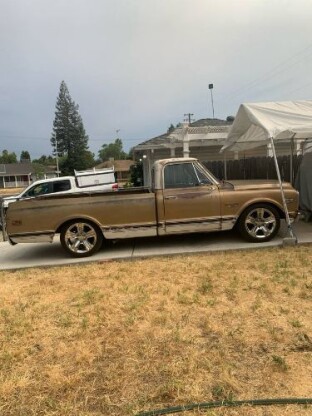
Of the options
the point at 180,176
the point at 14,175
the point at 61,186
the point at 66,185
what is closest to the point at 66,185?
the point at 66,185

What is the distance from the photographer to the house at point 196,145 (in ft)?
57.7

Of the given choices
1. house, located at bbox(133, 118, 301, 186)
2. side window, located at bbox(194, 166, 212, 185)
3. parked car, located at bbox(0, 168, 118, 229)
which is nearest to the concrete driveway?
side window, located at bbox(194, 166, 212, 185)

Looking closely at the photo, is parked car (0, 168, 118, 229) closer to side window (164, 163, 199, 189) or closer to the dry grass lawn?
side window (164, 163, 199, 189)

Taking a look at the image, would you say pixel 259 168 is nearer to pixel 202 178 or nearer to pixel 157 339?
pixel 202 178

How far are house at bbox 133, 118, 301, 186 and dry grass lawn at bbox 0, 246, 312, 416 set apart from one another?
976 cm

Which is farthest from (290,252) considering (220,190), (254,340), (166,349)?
(166,349)

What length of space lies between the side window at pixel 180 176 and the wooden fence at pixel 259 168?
5009 millimetres

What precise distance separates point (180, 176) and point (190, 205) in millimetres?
629

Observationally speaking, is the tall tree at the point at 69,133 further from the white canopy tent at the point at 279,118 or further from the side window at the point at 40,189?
the white canopy tent at the point at 279,118

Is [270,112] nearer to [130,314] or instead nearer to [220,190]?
[220,190]

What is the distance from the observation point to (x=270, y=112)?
7.76m

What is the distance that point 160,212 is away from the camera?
25.3ft

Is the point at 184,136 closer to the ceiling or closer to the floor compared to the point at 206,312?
closer to the ceiling

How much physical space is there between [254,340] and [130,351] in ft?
3.96
